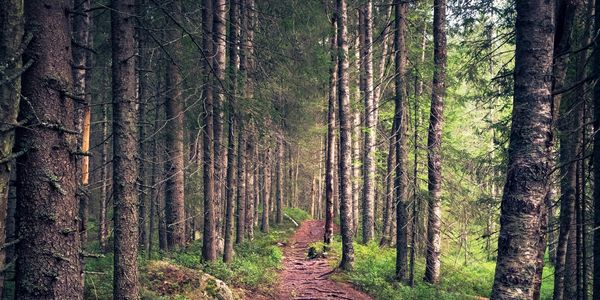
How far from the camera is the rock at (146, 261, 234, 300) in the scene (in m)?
8.15

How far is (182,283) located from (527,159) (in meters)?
7.03

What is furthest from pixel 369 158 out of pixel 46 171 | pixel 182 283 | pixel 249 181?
pixel 46 171

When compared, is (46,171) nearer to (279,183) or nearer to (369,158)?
(369,158)

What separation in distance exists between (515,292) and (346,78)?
9.37m

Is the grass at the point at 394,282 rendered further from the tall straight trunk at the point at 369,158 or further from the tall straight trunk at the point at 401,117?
the tall straight trunk at the point at 369,158

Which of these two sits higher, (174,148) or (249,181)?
(174,148)

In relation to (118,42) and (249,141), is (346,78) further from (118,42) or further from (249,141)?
(118,42)

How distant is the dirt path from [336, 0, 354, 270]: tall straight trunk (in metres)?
1.06

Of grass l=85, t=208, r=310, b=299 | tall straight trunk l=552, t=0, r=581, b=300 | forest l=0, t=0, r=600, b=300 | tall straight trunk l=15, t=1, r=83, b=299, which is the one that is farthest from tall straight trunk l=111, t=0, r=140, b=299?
tall straight trunk l=552, t=0, r=581, b=300

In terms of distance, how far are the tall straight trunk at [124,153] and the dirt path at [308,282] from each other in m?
5.07

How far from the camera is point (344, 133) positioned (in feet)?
42.8

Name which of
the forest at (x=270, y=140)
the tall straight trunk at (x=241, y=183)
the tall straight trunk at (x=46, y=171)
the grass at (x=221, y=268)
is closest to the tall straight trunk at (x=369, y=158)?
the forest at (x=270, y=140)

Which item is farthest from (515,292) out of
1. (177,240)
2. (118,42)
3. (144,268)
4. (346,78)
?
(177,240)

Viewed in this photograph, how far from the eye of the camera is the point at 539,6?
4.77 meters
